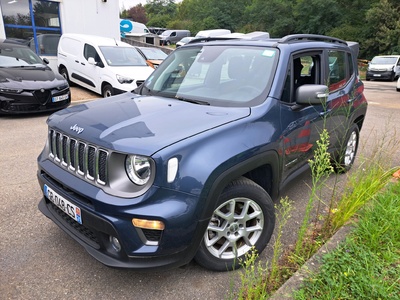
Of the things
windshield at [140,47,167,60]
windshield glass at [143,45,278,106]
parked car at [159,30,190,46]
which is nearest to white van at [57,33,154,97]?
windshield at [140,47,167,60]

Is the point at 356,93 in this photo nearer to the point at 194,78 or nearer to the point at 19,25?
the point at 194,78

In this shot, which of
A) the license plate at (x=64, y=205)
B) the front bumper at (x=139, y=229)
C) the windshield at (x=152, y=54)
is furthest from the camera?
the windshield at (x=152, y=54)

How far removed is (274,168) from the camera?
2664 millimetres

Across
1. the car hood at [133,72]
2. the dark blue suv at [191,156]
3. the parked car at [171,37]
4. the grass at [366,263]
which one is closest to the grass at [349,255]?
the grass at [366,263]

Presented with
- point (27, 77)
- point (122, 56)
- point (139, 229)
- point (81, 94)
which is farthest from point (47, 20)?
point (139, 229)

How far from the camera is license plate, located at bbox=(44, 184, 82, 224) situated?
7.23 ft

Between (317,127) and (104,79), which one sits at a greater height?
(317,127)

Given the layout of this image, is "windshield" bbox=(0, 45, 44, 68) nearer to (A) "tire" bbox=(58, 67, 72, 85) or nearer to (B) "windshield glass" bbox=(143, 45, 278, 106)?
(A) "tire" bbox=(58, 67, 72, 85)

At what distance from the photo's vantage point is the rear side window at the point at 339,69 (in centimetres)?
372

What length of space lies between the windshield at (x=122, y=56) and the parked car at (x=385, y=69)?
18.9 m

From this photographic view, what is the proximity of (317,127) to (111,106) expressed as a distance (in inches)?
80.9

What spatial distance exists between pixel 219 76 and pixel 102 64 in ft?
22.2

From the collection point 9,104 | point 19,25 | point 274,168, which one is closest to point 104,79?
point 9,104

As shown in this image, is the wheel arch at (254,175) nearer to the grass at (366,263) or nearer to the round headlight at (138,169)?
the round headlight at (138,169)
